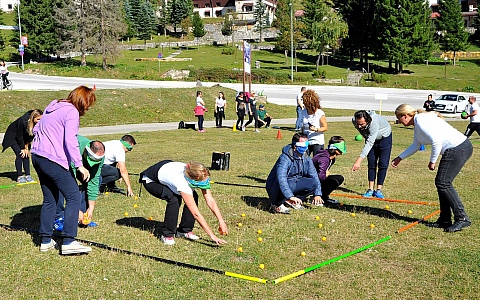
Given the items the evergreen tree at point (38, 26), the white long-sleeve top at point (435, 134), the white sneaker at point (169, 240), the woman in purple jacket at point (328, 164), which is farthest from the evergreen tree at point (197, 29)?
the white sneaker at point (169, 240)

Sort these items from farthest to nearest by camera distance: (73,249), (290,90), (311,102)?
(290,90)
(311,102)
(73,249)

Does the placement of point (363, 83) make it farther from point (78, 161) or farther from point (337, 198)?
point (78, 161)

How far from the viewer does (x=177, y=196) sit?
725 cm

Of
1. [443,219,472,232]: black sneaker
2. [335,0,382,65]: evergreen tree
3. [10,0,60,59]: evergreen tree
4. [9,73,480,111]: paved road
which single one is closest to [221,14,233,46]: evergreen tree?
[335,0,382,65]: evergreen tree

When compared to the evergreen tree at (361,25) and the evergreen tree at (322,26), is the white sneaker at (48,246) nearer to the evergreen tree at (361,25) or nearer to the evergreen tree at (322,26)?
the evergreen tree at (322,26)

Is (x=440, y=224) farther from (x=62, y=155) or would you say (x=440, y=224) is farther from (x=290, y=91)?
(x=290, y=91)

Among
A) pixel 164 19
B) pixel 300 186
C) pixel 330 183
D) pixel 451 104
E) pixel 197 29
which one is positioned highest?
pixel 164 19

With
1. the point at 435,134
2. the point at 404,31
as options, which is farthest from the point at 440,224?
the point at 404,31

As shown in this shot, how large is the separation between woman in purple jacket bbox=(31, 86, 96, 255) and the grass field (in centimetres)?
45

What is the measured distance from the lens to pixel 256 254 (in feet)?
22.8

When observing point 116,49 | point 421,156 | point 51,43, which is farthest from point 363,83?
point 421,156

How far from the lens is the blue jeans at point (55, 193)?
6613mm

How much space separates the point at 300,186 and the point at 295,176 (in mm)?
193

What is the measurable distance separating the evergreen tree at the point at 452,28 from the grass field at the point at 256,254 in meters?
76.7
